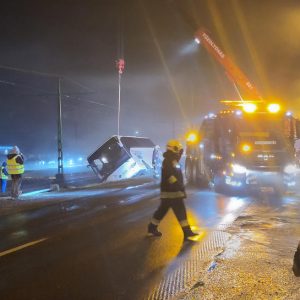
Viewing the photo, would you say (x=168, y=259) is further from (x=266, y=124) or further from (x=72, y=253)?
(x=266, y=124)

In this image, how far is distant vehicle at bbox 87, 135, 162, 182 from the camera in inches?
1014

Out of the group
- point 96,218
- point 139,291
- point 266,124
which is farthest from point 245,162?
point 139,291

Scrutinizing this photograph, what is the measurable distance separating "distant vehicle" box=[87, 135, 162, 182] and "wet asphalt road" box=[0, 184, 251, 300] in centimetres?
1259

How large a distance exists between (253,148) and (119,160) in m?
11.2

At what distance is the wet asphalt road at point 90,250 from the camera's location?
532 centimetres

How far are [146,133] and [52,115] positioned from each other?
979 inches

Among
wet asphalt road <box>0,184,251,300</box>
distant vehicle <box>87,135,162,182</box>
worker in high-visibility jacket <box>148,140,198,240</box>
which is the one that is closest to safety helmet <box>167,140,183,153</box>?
worker in high-visibility jacket <box>148,140,198,240</box>

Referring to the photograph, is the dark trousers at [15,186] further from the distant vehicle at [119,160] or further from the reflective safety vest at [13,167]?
Result: the distant vehicle at [119,160]

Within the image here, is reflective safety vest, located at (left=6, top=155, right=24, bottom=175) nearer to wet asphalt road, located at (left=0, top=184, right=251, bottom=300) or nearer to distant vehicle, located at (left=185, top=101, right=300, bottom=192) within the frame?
wet asphalt road, located at (left=0, top=184, right=251, bottom=300)

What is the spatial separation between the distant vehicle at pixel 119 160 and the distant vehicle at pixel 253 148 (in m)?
9.30

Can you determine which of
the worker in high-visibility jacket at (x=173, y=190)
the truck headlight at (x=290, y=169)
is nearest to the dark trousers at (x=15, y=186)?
the worker in high-visibility jacket at (x=173, y=190)

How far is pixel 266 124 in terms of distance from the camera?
1634cm

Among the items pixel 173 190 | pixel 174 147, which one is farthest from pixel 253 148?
pixel 173 190

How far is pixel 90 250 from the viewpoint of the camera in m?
7.31
